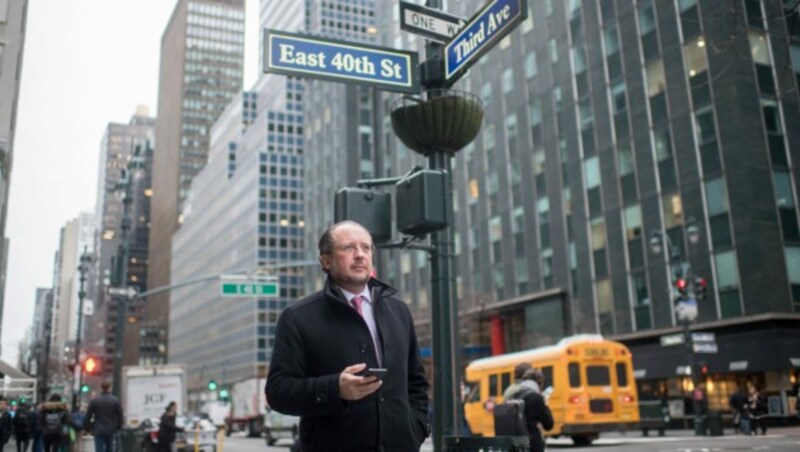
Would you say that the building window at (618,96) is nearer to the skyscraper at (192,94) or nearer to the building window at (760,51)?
the building window at (760,51)

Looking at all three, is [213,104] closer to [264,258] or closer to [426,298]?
[264,258]

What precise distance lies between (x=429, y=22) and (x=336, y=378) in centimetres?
539

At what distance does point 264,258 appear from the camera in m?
114

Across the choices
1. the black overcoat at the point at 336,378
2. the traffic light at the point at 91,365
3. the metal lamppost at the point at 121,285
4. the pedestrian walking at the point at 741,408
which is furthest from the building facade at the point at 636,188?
the black overcoat at the point at 336,378

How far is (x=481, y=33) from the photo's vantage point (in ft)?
24.0

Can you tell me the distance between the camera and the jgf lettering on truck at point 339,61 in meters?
7.55

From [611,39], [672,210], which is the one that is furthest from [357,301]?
[611,39]

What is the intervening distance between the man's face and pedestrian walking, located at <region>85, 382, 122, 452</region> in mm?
14822

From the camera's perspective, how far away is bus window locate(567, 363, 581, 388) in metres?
22.9

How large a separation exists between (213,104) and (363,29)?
314 feet

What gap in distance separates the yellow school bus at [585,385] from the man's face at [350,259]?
1890 centimetres

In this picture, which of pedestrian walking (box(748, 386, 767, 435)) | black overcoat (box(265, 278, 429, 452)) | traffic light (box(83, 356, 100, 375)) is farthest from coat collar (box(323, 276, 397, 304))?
pedestrian walking (box(748, 386, 767, 435))

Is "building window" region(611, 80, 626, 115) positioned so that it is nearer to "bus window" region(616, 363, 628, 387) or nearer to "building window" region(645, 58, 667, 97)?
"building window" region(645, 58, 667, 97)

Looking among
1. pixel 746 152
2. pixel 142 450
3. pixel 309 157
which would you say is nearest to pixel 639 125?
pixel 746 152
